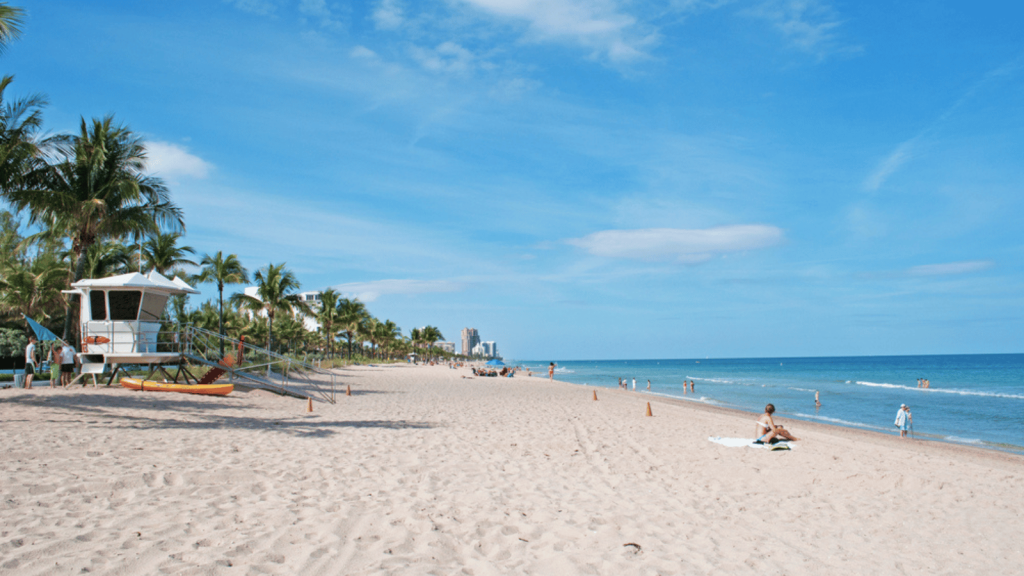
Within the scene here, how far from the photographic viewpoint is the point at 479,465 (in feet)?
27.1

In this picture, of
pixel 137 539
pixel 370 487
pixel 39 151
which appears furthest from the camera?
pixel 39 151

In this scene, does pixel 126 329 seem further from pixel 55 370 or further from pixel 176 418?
pixel 176 418

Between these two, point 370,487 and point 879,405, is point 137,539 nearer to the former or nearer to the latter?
point 370,487

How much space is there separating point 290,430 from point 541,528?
6688 millimetres

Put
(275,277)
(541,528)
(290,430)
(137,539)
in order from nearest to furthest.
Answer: (137,539), (541,528), (290,430), (275,277)

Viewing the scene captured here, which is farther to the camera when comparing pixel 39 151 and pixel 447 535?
pixel 39 151

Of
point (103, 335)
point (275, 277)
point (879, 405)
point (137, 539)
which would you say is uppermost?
point (275, 277)

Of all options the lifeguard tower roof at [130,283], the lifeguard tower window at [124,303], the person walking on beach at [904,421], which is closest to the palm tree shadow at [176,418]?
the lifeguard tower window at [124,303]

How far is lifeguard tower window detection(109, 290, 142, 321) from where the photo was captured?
16.6 meters

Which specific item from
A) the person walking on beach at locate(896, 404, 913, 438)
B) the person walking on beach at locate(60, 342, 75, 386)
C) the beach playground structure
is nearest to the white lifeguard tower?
the beach playground structure

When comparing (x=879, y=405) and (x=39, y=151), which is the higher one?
(x=39, y=151)

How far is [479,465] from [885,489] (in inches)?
233

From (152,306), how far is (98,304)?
134cm

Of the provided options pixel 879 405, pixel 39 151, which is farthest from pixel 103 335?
pixel 879 405
